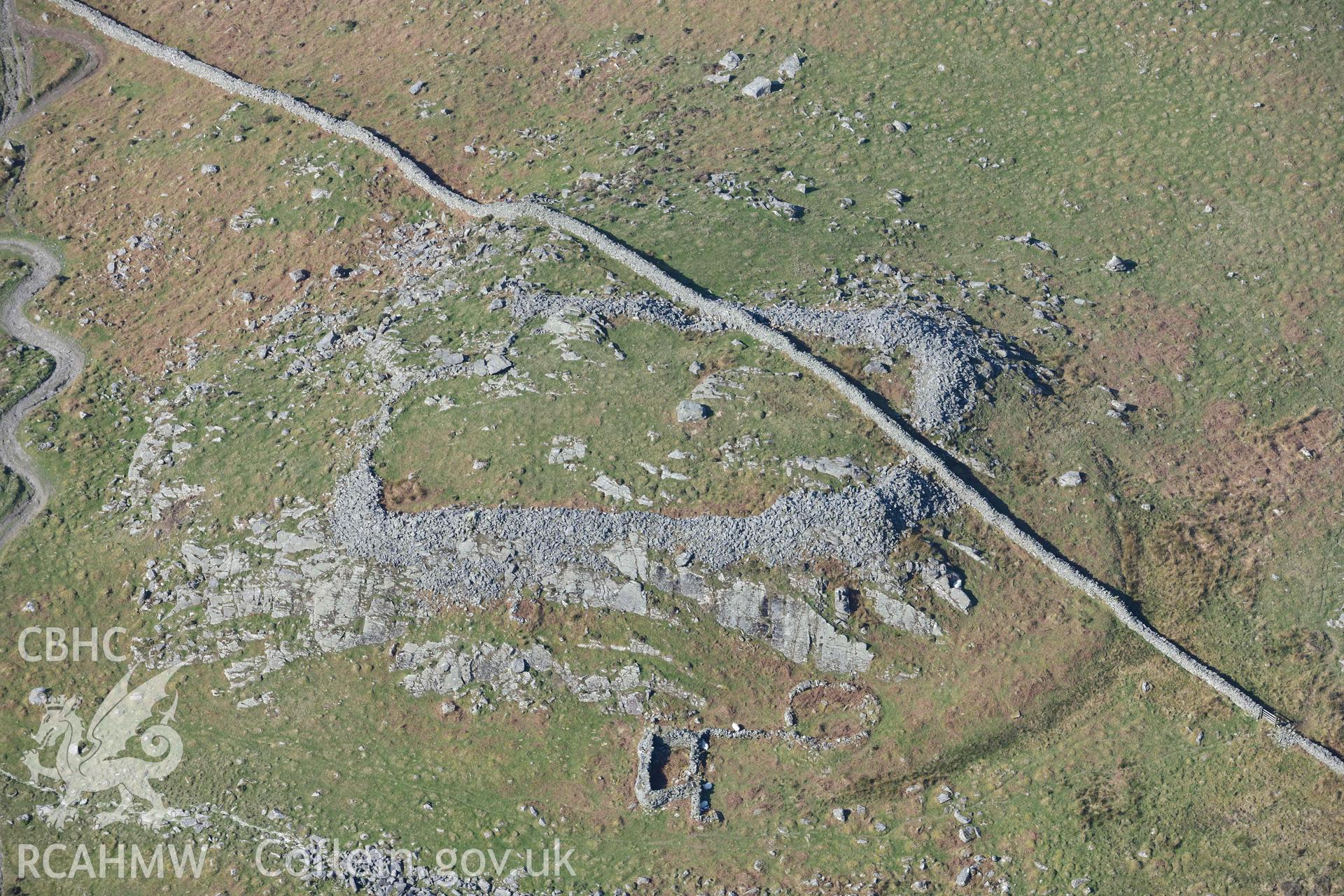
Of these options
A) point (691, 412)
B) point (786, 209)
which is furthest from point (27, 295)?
point (786, 209)

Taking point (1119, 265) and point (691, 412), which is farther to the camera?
point (1119, 265)

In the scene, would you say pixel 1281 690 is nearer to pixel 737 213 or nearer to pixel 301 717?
pixel 737 213

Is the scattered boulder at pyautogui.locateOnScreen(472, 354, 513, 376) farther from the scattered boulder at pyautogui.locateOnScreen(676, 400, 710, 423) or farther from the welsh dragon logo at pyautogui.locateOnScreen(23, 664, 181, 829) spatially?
the welsh dragon logo at pyautogui.locateOnScreen(23, 664, 181, 829)

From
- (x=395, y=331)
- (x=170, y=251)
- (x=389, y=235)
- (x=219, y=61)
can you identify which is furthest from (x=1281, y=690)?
(x=219, y=61)

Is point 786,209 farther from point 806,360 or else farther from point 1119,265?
point 1119,265

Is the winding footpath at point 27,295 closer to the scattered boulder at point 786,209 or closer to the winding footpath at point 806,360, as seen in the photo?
the winding footpath at point 806,360

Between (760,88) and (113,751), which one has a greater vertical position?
(760,88)
